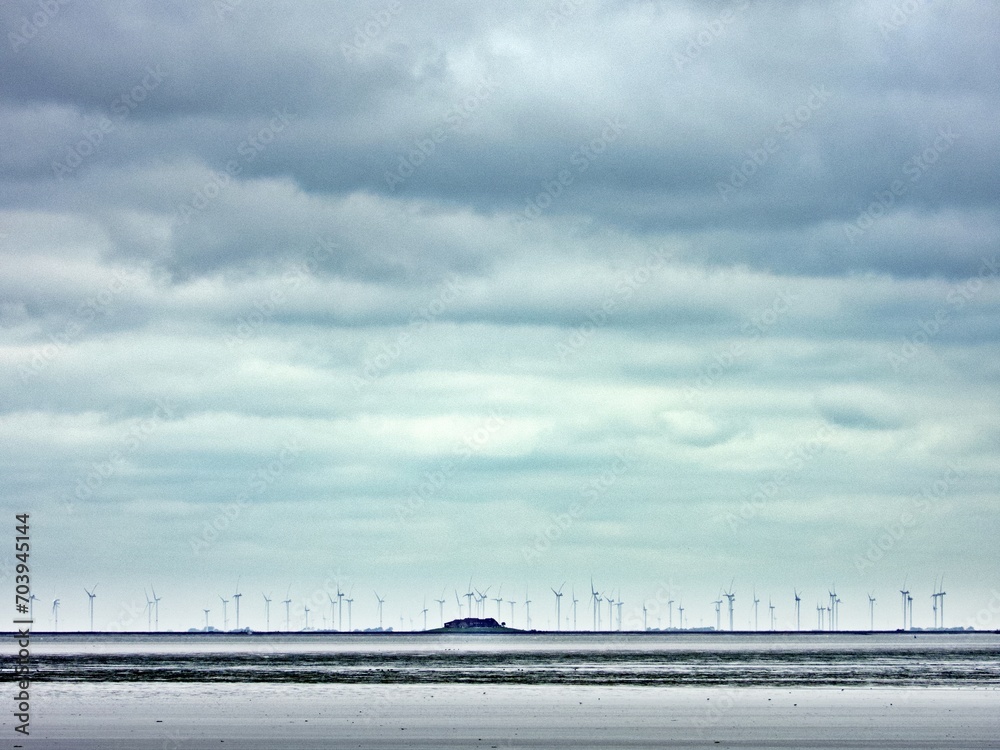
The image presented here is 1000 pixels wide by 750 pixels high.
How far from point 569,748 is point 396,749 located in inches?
285

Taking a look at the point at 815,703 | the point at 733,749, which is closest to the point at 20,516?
the point at 733,749

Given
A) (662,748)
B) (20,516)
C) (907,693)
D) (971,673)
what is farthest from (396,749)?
(971,673)

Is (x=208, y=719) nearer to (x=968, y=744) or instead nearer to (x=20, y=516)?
(x=20, y=516)

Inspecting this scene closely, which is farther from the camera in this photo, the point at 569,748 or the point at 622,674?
the point at 622,674

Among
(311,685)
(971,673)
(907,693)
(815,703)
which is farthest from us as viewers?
(971,673)

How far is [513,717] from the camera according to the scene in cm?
7494

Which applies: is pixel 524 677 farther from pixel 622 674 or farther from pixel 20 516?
pixel 20 516

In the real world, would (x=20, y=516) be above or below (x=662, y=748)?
above

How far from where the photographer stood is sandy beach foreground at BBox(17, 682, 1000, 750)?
202 ft

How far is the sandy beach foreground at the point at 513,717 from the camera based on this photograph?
202ft

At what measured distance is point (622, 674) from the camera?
13012 cm

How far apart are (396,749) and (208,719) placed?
18657 mm

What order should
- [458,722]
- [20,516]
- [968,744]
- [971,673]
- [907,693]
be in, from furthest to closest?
1. [971,673]
2. [907,693]
3. [458,722]
4. [968,744]
5. [20,516]

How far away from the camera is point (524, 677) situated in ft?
407
